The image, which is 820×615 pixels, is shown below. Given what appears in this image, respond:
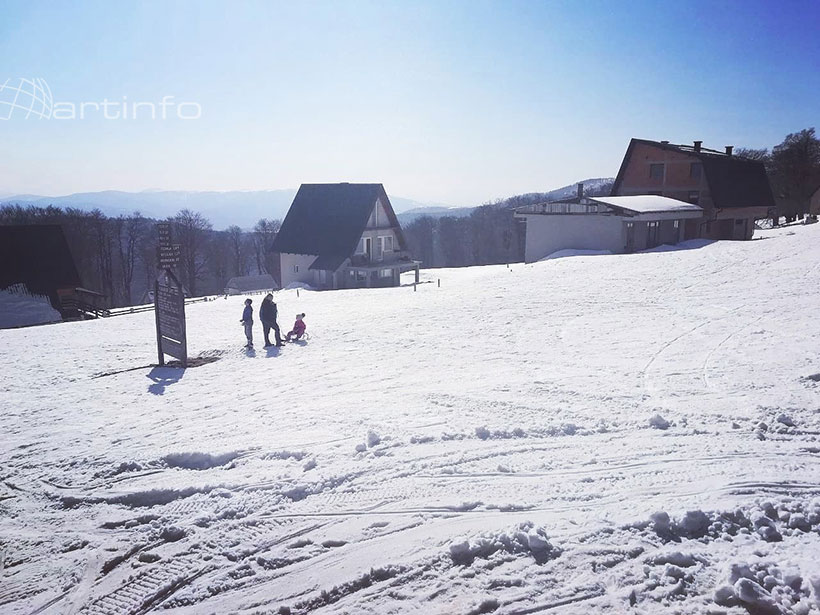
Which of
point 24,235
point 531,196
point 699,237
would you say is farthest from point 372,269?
point 531,196

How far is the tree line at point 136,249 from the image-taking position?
54.1 m

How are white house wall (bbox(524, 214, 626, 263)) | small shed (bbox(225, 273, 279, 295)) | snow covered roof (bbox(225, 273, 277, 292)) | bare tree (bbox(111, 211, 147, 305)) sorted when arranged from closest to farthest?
1. white house wall (bbox(524, 214, 626, 263))
2. small shed (bbox(225, 273, 279, 295))
3. snow covered roof (bbox(225, 273, 277, 292))
4. bare tree (bbox(111, 211, 147, 305))

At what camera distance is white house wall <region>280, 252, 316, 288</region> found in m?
35.8

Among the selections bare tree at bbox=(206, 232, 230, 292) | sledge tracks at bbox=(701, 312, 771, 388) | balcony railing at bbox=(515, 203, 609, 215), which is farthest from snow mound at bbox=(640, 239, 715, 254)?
bare tree at bbox=(206, 232, 230, 292)

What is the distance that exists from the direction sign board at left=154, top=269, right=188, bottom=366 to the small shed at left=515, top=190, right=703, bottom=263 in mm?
23854

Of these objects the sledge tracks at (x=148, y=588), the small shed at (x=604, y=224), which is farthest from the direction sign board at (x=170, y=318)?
the small shed at (x=604, y=224)

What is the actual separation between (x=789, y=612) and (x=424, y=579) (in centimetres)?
280

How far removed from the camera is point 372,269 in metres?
33.6

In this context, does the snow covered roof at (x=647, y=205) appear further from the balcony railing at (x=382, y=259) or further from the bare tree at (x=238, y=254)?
the bare tree at (x=238, y=254)

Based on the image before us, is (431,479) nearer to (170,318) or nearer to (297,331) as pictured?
(170,318)

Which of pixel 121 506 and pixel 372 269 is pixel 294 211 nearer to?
pixel 372 269

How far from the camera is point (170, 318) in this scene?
12500mm

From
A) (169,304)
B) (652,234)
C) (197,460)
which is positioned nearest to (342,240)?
(652,234)

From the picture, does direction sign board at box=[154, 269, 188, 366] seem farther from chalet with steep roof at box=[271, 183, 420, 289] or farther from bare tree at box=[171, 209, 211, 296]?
bare tree at box=[171, 209, 211, 296]
